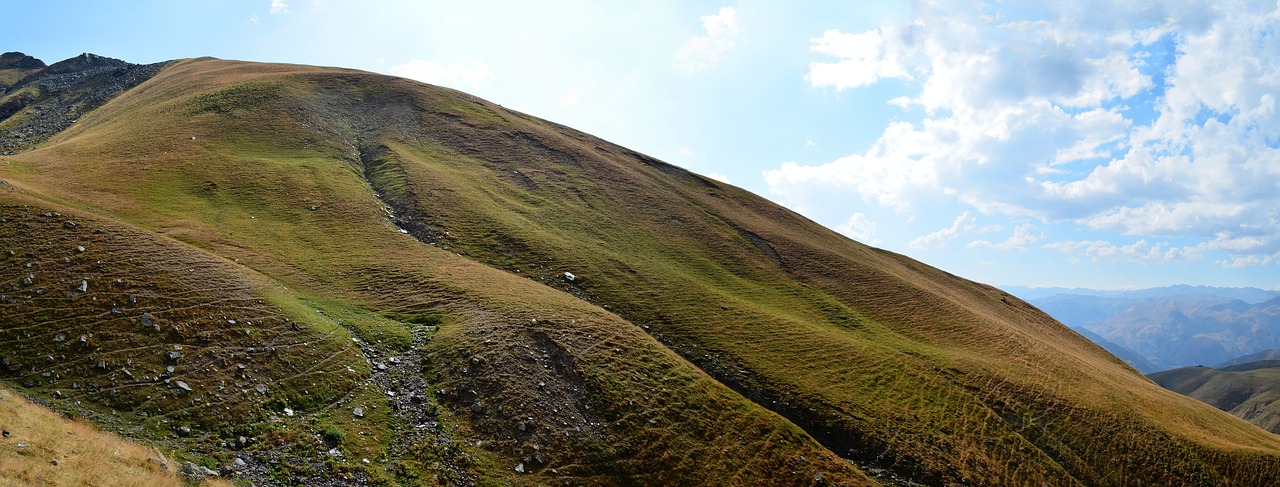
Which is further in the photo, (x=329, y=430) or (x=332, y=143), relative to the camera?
(x=332, y=143)

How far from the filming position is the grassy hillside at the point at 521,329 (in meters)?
27.8

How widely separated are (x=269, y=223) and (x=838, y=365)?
48.1 m

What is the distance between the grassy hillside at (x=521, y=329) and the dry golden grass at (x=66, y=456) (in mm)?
3426

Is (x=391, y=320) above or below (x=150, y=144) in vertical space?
below

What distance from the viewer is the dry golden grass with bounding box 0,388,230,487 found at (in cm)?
1489

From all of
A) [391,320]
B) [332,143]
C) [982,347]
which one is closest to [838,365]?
[982,347]

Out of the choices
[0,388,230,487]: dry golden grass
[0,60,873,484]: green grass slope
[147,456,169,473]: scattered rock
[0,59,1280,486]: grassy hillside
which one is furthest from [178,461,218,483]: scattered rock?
[0,59,1280,486]: grassy hillside

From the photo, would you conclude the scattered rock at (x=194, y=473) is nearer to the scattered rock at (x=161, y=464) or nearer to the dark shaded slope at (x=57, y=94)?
the scattered rock at (x=161, y=464)

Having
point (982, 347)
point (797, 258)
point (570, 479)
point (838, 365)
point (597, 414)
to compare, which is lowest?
point (570, 479)

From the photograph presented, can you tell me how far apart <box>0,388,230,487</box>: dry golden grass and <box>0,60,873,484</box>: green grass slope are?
310 cm

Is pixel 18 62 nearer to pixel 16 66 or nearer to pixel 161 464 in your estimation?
pixel 16 66

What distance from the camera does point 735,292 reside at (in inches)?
2452

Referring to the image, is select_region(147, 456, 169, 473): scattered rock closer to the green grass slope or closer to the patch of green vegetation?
the green grass slope

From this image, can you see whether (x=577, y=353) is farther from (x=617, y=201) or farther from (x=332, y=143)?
(x=332, y=143)
